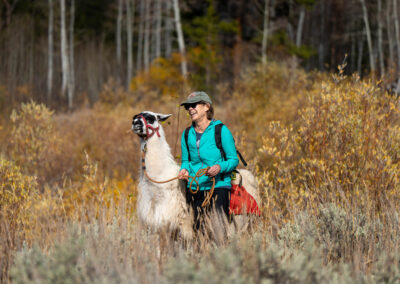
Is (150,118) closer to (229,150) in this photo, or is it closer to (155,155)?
(155,155)

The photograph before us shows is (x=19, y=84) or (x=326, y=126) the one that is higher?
(x=19, y=84)

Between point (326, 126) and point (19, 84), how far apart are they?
38.0 ft

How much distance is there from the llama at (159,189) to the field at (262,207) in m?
0.26

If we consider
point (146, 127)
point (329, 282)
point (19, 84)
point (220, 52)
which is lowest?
point (329, 282)

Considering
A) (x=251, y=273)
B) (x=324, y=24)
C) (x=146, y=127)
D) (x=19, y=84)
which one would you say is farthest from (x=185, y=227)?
(x=324, y=24)

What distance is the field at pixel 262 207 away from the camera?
2953 millimetres

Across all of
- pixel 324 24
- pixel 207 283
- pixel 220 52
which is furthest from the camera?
pixel 324 24

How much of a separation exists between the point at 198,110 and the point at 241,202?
44.3 inches

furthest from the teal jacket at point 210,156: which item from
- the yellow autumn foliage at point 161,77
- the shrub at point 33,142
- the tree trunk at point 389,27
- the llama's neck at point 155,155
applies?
the tree trunk at point 389,27

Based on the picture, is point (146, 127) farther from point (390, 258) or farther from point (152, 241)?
point (390, 258)

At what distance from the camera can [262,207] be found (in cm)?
516

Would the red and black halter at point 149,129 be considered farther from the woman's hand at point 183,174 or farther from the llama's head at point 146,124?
the woman's hand at point 183,174

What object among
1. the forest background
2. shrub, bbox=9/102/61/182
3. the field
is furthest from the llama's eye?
shrub, bbox=9/102/61/182

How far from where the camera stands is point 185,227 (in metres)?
4.54
